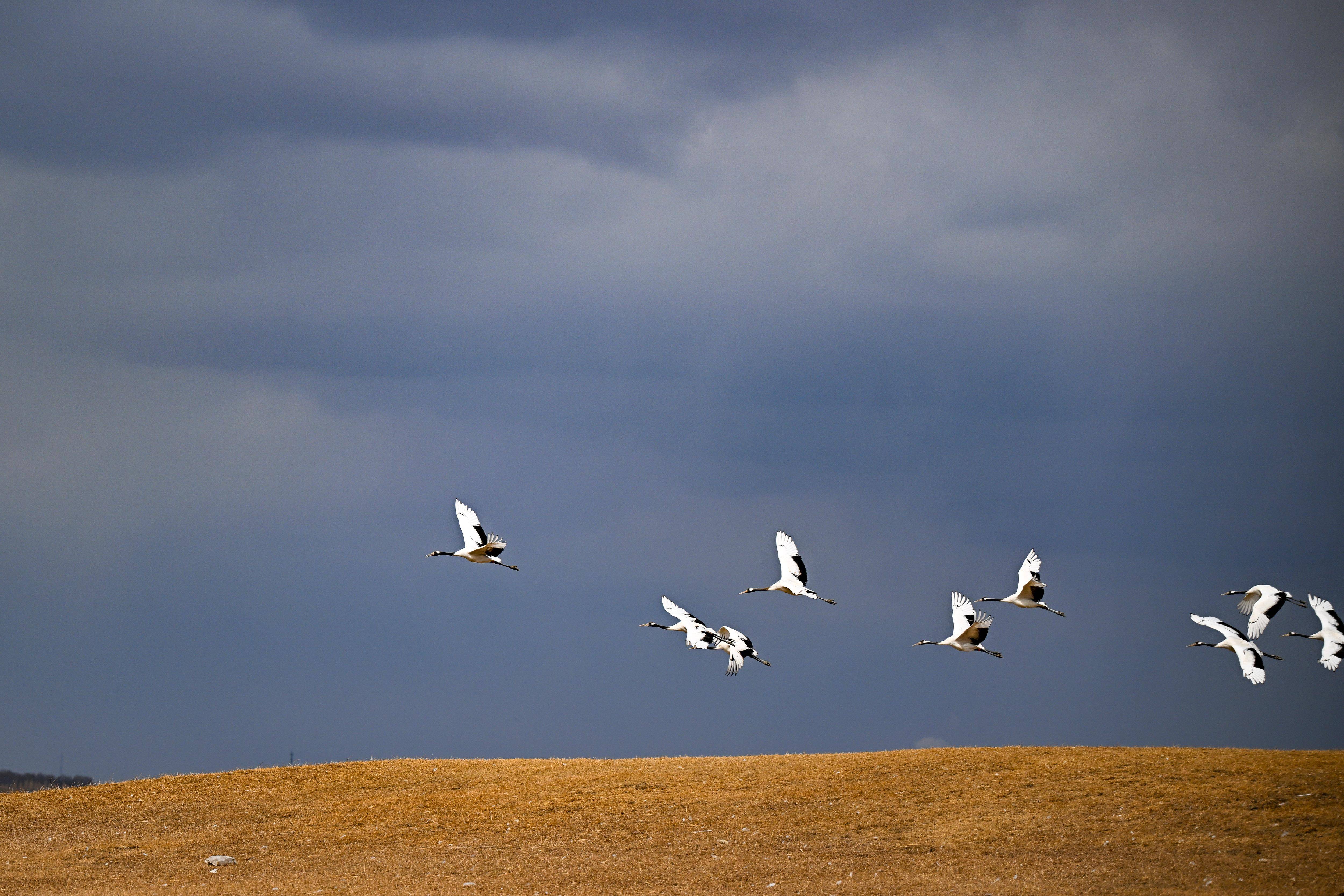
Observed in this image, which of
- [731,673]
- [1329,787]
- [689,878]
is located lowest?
[689,878]

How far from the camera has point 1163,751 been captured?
2284 centimetres

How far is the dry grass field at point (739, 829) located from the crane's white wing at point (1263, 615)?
3968 millimetres

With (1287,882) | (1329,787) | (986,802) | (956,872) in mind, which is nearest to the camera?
(1287,882)

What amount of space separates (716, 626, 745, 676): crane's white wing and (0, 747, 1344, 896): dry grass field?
216 cm

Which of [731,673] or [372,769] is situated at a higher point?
[731,673]

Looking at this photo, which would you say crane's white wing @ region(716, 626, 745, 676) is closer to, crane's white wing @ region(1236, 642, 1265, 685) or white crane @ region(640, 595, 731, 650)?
white crane @ region(640, 595, 731, 650)

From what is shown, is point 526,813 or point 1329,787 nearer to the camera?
point 1329,787

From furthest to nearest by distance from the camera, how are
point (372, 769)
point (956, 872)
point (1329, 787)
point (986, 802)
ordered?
1. point (372, 769)
2. point (986, 802)
3. point (1329, 787)
4. point (956, 872)

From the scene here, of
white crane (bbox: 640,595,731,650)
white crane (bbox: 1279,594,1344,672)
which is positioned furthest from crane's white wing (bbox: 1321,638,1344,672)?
white crane (bbox: 640,595,731,650)

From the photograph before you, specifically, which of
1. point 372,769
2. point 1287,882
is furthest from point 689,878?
point 372,769

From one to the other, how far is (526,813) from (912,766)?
23.9ft

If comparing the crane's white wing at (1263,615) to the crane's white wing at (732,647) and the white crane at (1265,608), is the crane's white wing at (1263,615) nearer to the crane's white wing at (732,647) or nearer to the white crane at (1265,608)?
the white crane at (1265,608)

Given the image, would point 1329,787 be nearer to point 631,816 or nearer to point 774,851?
point 774,851

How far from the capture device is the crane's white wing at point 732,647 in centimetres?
2541
